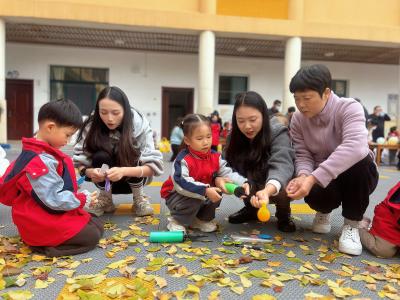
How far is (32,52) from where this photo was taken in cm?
1120

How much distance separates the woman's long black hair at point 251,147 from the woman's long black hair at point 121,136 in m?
0.71

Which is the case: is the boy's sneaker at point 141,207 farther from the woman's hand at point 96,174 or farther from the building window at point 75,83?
the building window at point 75,83

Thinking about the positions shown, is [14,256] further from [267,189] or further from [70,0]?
[70,0]

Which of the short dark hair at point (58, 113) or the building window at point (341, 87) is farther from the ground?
the building window at point (341, 87)

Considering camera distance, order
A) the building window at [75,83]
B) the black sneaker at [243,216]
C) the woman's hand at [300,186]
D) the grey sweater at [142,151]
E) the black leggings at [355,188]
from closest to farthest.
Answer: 1. the woman's hand at [300,186]
2. the black leggings at [355,188]
3. the grey sweater at [142,151]
4. the black sneaker at [243,216]
5. the building window at [75,83]

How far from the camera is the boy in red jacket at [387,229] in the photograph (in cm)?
198

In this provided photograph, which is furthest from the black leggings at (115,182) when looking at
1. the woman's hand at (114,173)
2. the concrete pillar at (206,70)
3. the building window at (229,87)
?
the building window at (229,87)

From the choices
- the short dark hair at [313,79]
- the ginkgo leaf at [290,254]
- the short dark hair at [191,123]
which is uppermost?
the short dark hair at [313,79]

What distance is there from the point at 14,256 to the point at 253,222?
5.36ft

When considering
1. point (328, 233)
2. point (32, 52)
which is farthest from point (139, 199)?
point (32, 52)

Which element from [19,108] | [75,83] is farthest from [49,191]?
[19,108]

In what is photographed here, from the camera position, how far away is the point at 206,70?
9562 mm

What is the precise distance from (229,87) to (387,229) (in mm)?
10797

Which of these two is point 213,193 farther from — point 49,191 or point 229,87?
point 229,87
